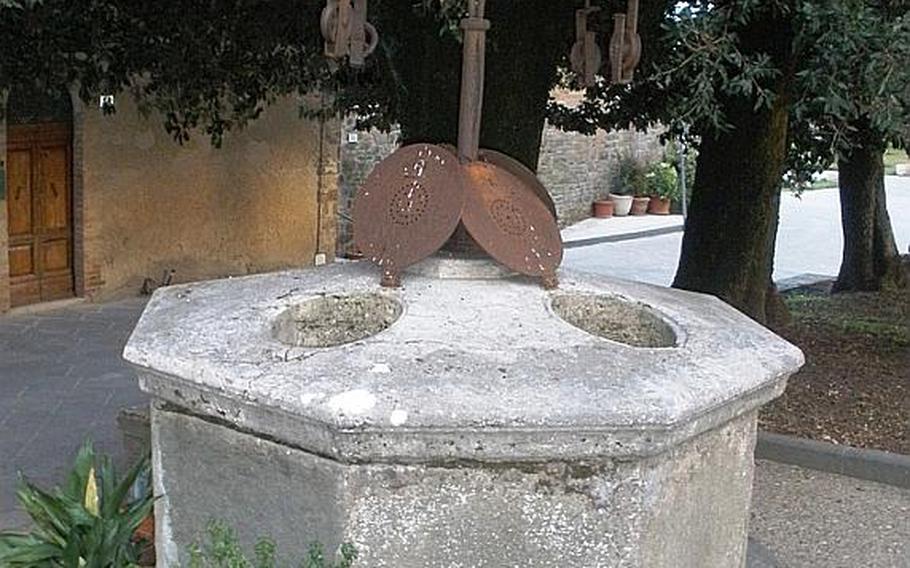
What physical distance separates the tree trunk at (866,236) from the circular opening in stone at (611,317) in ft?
34.8

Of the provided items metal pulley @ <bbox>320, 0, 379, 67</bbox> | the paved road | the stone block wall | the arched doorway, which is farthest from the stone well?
the stone block wall

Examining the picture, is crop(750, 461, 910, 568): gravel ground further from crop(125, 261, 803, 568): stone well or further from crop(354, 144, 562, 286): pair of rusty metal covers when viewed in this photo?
crop(354, 144, 562, 286): pair of rusty metal covers

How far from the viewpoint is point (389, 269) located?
346 centimetres

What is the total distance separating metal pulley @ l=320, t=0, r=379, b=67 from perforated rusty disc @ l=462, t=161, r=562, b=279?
50 centimetres

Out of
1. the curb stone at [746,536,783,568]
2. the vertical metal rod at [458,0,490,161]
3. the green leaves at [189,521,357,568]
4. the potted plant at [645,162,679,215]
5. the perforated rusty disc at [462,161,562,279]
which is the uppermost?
the vertical metal rod at [458,0,490,161]

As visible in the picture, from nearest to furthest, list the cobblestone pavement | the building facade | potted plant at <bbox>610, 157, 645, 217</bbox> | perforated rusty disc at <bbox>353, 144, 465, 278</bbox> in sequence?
perforated rusty disc at <bbox>353, 144, 465, 278</bbox>, the cobblestone pavement, the building facade, potted plant at <bbox>610, 157, 645, 217</bbox>

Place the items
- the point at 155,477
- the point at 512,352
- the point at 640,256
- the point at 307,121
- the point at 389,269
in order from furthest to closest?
the point at 640,256 < the point at 307,121 < the point at 389,269 < the point at 155,477 < the point at 512,352

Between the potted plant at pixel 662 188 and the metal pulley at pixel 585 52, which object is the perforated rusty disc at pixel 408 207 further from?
the potted plant at pixel 662 188

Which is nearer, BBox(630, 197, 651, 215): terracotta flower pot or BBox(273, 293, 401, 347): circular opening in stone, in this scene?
BBox(273, 293, 401, 347): circular opening in stone

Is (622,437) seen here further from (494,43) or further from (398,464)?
(494,43)

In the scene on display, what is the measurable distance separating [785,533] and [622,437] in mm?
3027

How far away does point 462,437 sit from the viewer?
8.64 ft

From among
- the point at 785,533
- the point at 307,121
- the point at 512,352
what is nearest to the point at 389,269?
the point at 512,352

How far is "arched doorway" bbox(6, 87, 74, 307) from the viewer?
1191 cm
